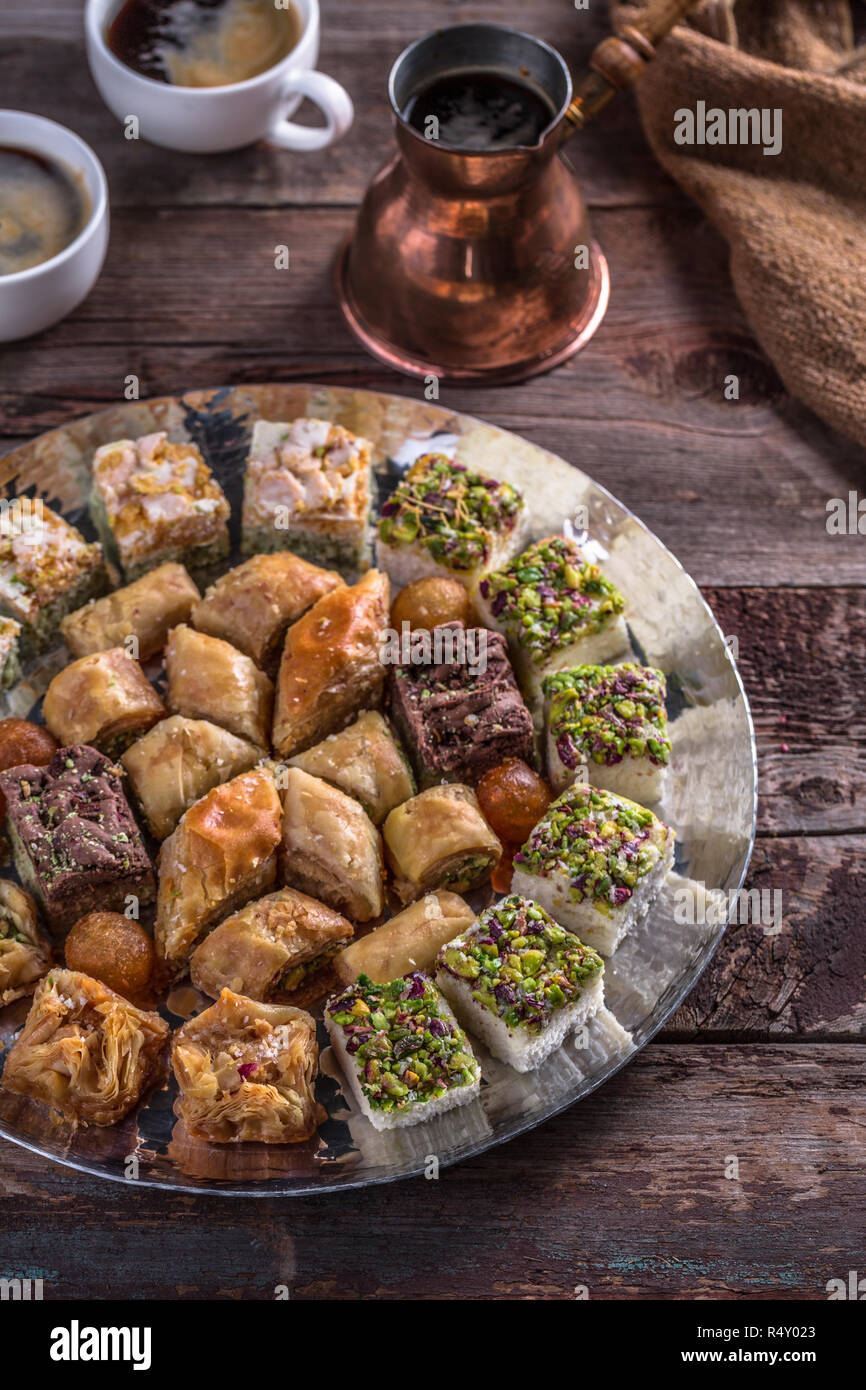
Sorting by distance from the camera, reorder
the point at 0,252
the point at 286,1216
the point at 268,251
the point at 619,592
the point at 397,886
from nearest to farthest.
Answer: the point at 286,1216 < the point at 397,886 < the point at 619,592 < the point at 0,252 < the point at 268,251

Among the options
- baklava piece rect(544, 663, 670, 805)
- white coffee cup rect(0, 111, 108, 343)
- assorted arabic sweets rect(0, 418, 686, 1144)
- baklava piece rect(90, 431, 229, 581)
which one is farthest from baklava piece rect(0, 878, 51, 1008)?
white coffee cup rect(0, 111, 108, 343)

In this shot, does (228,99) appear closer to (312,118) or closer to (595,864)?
(312,118)

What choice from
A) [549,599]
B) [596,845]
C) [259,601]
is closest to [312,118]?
[259,601]

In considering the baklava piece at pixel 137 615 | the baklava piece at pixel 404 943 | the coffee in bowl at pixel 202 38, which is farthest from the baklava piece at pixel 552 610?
the coffee in bowl at pixel 202 38

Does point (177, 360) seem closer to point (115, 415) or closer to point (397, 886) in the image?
point (115, 415)

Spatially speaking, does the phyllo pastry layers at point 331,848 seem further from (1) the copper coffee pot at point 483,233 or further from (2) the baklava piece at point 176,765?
(1) the copper coffee pot at point 483,233

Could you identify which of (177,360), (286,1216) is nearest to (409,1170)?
(286,1216)
